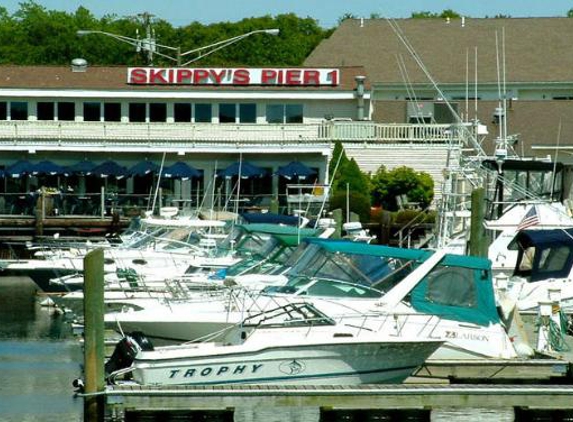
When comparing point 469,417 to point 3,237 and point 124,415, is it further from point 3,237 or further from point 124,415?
point 3,237

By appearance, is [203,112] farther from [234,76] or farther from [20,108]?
[20,108]

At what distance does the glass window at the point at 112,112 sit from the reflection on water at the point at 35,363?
21.3 metres

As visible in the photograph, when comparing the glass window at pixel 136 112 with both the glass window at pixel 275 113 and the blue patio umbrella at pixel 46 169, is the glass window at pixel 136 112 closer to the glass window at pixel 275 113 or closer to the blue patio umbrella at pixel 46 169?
the blue patio umbrella at pixel 46 169

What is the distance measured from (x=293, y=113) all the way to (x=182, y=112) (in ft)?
14.6

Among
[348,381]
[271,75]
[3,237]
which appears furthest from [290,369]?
[271,75]

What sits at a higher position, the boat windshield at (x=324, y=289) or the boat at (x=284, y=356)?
the boat windshield at (x=324, y=289)

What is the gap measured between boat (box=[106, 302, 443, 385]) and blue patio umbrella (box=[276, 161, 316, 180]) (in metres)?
37.6

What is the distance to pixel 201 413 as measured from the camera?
2220cm

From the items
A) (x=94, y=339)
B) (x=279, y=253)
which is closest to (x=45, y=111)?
(x=279, y=253)

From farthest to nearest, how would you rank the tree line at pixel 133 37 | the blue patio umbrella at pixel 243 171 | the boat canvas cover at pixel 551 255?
the tree line at pixel 133 37, the blue patio umbrella at pixel 243 171, the boat canvas cover at pixel 551 255

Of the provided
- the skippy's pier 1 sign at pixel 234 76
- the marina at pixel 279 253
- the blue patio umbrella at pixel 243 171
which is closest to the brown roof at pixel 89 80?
the marina at pixel 279 253

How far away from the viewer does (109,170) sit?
6262 cm

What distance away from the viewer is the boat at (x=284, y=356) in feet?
78.0

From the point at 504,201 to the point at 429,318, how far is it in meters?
14.0
